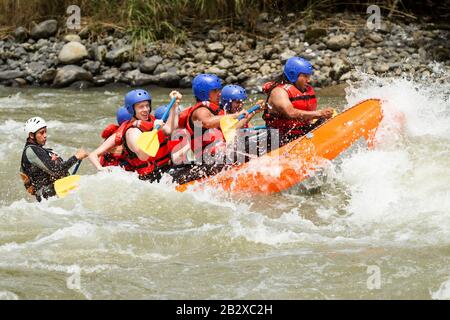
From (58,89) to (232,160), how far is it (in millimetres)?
6637

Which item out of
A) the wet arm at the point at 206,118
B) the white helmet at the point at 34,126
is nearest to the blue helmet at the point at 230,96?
the wet arm at the point at 206,118

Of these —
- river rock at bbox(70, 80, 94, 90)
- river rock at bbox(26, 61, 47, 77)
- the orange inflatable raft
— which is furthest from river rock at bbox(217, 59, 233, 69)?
the orange inflatable raft

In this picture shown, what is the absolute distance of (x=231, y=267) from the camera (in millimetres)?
5848

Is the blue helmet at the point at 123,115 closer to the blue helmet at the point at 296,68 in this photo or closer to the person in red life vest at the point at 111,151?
the person in red life vest at the point at 111,151

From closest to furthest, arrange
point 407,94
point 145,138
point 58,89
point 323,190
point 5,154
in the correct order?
point 145,138, point 323,190, point 407,94, point 5,154, point 58,89

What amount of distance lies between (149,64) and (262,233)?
7.65 meters

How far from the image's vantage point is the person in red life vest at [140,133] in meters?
7.37

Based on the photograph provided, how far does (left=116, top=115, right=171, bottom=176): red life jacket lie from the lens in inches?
291

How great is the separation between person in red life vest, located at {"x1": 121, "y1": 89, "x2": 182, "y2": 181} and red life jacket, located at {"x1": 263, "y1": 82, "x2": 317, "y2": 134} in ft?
3.18

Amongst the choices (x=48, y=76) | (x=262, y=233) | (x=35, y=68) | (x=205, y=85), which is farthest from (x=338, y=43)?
(x=262, y=233)

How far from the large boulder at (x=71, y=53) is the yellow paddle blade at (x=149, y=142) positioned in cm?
697

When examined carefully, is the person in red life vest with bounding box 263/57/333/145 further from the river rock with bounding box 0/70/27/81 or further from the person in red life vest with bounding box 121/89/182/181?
the river rock with bounding box 0/70/27/81
